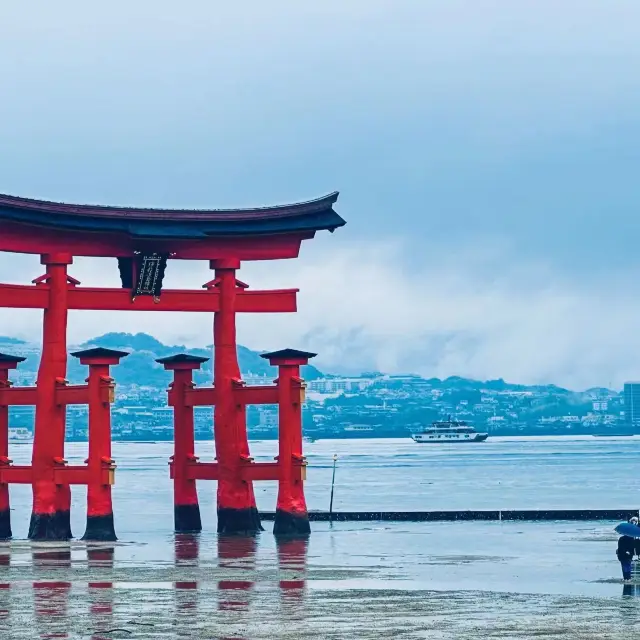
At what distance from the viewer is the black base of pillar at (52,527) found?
40.1 m

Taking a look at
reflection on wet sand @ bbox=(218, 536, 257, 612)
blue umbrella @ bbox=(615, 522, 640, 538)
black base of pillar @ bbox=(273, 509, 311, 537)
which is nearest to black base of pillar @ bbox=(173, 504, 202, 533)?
reflection on wet sand @ bbox=(218, 536, 257, 612)

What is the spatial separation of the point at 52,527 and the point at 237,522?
234 inches

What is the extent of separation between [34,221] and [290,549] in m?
11.2

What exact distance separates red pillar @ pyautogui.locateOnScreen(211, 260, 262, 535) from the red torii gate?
30 millimetres

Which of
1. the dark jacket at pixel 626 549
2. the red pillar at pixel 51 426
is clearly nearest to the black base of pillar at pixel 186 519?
the red pillar at pixel 51 426

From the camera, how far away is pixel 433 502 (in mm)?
84062

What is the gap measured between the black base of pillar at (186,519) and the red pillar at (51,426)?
241 inches

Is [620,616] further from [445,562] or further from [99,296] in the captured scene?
[99,296]

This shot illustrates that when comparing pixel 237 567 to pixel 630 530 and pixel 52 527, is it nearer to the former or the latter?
pixel 630 530

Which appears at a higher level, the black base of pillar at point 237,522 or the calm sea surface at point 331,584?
the black base of pillar at point 237,522

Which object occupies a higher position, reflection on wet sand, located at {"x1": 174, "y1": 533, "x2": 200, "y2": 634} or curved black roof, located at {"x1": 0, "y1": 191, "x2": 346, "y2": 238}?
curved black roof, located at {"x1": 0, "y1": 191, "x2": 346, "y2": 238}

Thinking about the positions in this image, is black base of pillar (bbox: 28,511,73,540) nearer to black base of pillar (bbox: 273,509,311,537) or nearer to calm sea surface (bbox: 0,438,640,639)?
calm sea surface (bbox: 0,438,640,639)

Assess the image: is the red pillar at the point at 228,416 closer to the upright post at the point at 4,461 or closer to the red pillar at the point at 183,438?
the red pillar at the point at 183,438

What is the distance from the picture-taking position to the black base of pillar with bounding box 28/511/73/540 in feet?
132
